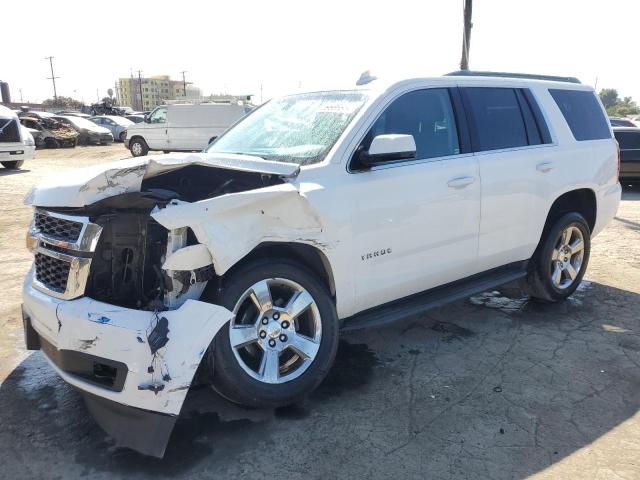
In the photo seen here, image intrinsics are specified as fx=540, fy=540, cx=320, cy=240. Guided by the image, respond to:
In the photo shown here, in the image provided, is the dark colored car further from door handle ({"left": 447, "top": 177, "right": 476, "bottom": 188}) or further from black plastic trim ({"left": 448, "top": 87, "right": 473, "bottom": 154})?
door handle ({"left": 447, "top": 177, "right": 476, "bottom": 188})

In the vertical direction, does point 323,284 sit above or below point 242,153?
below

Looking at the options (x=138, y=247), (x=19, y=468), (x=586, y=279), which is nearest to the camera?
(x=19, y=468)

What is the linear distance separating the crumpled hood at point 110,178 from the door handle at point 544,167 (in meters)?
2.32

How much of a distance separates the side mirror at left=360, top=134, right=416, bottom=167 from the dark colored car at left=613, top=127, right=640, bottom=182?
1095 centimetres

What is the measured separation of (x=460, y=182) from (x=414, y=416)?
1.69 m

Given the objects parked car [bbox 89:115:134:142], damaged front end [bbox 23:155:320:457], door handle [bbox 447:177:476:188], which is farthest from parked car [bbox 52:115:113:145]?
door handle [bbox 447:177:476:188]

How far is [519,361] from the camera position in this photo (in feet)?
13.0

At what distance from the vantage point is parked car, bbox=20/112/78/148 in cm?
2592

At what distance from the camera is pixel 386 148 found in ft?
10.9

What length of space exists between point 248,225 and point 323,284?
0.69 meters

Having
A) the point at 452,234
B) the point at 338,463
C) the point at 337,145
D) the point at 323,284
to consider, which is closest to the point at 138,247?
the point at 323,284

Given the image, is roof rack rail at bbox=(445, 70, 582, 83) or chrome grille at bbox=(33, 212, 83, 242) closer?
chrome grille at bbox=(33, 212, 83, 242)

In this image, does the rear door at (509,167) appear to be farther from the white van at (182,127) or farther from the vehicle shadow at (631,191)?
the white van at (182,127)

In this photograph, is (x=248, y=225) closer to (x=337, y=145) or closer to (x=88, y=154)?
(x=337, y=145)
